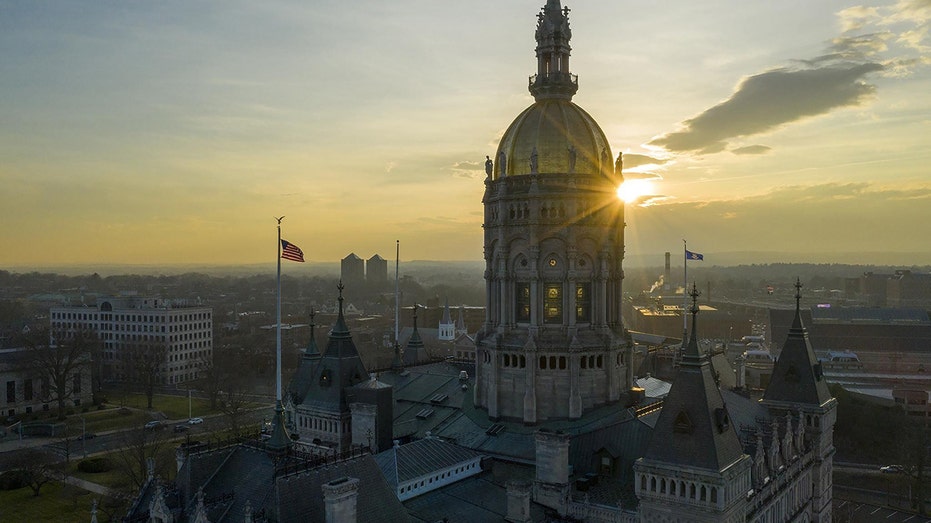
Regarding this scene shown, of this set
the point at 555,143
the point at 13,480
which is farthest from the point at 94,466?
the point at 555,143

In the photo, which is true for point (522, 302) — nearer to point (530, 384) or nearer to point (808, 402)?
point (530, 384)

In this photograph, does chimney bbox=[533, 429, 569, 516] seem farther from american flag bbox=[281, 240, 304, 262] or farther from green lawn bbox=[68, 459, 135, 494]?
green lawn bbox=[68, 459, 135, 494]

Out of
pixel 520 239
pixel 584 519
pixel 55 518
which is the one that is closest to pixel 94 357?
pixel 55 518

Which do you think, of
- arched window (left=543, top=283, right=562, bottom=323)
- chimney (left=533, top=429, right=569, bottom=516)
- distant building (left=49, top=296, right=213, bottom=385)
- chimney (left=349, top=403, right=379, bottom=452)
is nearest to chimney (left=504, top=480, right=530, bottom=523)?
chimney (left=533, top=429, right=569, bottom=516)

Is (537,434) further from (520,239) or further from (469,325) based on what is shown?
(469,325)

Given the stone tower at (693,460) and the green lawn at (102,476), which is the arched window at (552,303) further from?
the green lawn at (102,476)

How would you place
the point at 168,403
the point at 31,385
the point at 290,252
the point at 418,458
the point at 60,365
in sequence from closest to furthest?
the point at 418,458 → the point at 290,252 → the point at 60,365 → the point at 31,385 → the point at 168,403
